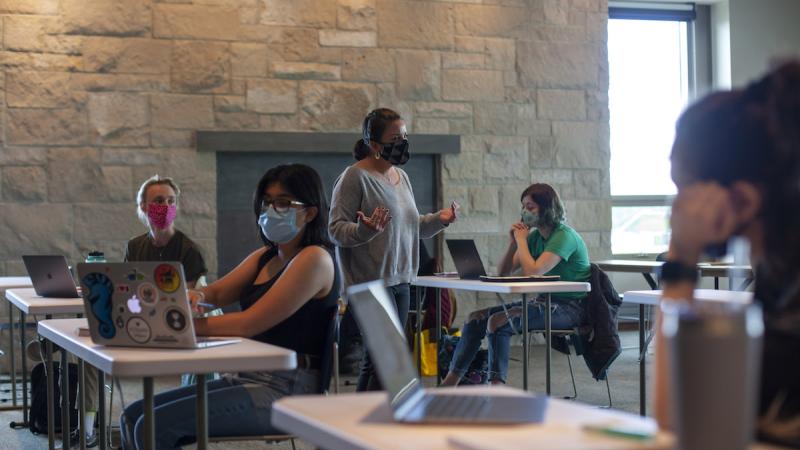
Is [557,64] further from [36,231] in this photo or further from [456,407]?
[456,407]

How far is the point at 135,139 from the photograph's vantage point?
21.6ft

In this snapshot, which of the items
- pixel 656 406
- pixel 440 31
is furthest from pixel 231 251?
pixel 656 406

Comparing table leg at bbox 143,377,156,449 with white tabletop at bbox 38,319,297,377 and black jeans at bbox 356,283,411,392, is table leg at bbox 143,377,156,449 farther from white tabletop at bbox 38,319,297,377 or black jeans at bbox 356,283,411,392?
black jeans at bbox 356,283,411,392

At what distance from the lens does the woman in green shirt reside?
5.06 meters

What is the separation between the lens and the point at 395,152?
14.5 feet

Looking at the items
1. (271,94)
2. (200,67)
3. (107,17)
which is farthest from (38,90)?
(271,94)

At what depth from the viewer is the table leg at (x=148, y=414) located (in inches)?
85.9

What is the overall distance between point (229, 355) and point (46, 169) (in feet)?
15.5

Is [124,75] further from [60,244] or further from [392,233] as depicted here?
[392,233]

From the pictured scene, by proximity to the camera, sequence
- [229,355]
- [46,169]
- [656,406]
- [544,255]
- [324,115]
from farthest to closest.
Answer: [324,115] → [46,169] → [544,255] → [229,355] → [656,406]

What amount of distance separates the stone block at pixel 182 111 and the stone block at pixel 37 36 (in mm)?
582

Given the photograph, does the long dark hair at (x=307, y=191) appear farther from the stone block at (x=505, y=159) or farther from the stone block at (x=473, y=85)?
the stone block at (x=505, y=159)

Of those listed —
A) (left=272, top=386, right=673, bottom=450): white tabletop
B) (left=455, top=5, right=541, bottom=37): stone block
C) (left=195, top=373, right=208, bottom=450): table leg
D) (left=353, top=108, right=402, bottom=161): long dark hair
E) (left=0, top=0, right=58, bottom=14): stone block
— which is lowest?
(left=195, top=373, right=208, bottom=450): table leg

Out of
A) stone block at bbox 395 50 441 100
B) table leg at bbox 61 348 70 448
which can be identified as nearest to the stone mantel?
stone block at bbox 395 50 441 100
